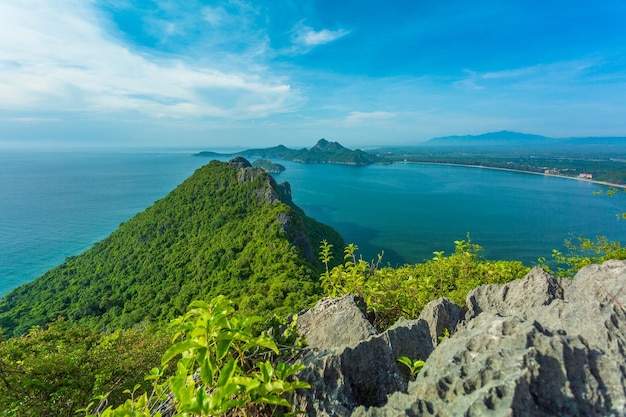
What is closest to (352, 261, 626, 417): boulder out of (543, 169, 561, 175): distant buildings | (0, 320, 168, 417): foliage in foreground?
(0, 320, 168, 417): foliage in foreground

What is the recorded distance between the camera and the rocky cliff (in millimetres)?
1578

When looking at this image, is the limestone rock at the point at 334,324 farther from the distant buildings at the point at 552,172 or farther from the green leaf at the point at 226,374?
the distant buildings at the point at 552,172

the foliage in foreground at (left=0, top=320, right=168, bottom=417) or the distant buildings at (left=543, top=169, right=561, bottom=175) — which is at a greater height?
the foliage in foreground at (left=0, top=320, right=168, bottom=417)

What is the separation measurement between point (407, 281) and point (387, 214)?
212 feet

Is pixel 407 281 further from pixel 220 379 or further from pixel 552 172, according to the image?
pixel 552 172

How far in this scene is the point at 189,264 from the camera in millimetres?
29609

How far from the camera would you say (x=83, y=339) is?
24.2 feet

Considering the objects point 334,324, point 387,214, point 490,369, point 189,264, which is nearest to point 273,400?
point 490,369

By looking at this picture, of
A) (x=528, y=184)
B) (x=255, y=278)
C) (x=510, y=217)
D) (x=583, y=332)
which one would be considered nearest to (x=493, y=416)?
(x=583, y=332)

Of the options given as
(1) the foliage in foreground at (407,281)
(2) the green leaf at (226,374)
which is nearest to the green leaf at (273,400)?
(2) the green leaf at (226,374)

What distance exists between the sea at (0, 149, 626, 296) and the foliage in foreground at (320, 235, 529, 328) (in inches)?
1045

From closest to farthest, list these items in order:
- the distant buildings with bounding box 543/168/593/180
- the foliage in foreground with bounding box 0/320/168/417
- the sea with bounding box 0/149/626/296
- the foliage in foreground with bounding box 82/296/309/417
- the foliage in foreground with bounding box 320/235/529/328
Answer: the foliage in foreground with bounding box 82/296/309/417 → the foliage in foreground with bounding box 0/320/168/417 → the foliage in foreground with bounding box 320/235/529/328 → the sea with bounding box 0/149/626/296 → the distant buildings with bounding box 543/168/593/180

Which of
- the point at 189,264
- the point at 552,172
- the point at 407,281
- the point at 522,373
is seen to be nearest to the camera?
the point at 522,373

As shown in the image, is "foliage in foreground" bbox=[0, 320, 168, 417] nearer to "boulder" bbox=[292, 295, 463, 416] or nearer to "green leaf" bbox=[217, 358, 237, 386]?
"boulder" bbox=[292, 295, 463, 416]
